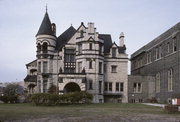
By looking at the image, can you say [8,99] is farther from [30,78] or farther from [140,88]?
[140,88]

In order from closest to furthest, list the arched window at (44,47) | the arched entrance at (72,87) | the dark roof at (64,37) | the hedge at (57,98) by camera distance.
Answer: the hedge at (57,98) → the arched entrance at (72,87) → the arched window at (44,47) → the dark roof at (64,37)

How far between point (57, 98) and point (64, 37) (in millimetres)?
18931

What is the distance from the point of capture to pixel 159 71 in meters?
45.1

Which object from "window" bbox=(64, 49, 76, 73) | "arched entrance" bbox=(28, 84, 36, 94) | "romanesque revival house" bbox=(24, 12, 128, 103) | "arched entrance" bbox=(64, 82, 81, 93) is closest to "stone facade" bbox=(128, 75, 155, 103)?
"romanesque revival house" bbox=(24, 12, 128, 103)

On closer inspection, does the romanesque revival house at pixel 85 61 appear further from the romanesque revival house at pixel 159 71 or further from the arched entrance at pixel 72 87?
the romanesque revival house at pixel 159 71

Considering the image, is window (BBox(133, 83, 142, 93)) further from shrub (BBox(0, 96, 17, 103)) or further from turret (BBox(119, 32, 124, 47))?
shrub (BBox(0, 96, 17, 103))

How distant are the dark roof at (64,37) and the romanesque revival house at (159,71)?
13374 millimetres

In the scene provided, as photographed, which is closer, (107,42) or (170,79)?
(170,79)

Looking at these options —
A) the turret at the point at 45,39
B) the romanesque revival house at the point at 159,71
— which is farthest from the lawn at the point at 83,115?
the turret at the point at 45,39

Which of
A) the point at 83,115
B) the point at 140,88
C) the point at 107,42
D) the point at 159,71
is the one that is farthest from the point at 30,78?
the point at 83,115

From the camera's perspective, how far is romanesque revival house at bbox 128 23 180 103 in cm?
3888

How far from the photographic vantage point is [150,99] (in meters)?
46.5

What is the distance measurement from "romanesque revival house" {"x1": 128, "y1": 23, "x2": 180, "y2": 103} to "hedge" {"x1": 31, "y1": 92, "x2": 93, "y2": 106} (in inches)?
492

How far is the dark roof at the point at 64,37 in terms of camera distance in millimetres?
49900
